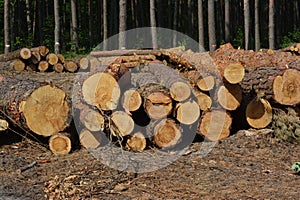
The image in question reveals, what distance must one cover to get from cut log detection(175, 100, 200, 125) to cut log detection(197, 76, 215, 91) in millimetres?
275

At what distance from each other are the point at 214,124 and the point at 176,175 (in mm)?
1532

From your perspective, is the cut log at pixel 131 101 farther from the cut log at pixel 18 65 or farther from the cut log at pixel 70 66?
the cut log at pixel 18 65

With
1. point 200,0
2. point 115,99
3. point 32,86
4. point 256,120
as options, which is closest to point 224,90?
point 256,120

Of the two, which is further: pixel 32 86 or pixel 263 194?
pixel 32 86

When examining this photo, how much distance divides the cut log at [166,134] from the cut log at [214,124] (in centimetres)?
39

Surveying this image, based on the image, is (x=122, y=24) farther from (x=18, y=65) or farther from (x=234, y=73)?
(x=234, y=73)

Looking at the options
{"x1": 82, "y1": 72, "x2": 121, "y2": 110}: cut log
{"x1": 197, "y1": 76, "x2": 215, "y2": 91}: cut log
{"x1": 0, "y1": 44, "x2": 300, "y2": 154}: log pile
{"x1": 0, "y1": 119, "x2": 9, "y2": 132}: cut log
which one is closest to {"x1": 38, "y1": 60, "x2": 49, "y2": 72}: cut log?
{"x1": 0, "y1": 44, "x2": 300, "y2": 154}: log pile

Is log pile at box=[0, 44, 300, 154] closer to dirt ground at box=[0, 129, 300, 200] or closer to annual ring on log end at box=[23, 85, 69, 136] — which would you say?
annual ring on log end at box=[23, 85, 69, 136]

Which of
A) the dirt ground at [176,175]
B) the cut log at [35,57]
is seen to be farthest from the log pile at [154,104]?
the cut log at [35,57]

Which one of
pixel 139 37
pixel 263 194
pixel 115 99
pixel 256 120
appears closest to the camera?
pixel 263 194

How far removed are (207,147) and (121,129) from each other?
1246 mm

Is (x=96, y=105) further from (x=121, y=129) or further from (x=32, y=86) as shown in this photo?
(x=32, y=86)

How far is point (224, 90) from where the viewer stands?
22.6 ft

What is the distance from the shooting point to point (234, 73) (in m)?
6.73
